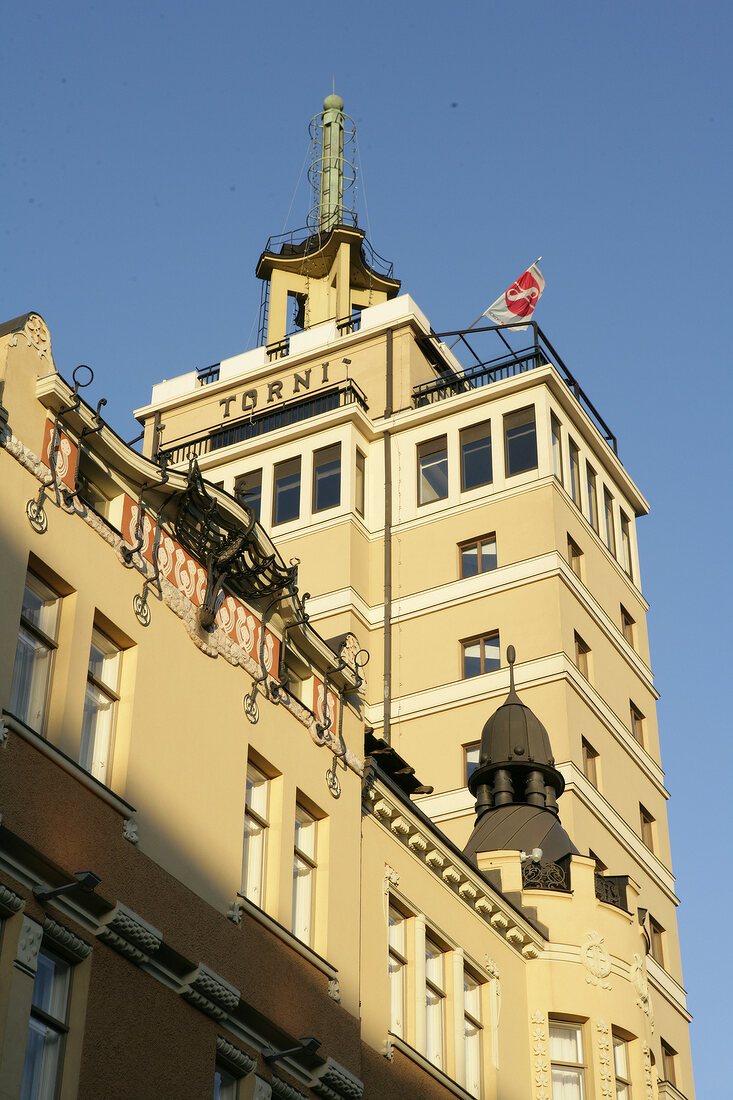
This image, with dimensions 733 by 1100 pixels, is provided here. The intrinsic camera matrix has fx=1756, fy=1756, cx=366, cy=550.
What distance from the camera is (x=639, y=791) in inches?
2208

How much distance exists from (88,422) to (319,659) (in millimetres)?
6551

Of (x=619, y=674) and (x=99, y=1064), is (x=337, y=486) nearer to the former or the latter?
(x=619, y=674)

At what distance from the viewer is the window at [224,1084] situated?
22.0m

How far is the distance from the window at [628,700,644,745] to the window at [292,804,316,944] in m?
32.6

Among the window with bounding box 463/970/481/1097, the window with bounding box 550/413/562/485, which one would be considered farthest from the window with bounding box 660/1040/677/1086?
the window with bounding box 463/970/481/1097

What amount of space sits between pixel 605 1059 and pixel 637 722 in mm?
27238

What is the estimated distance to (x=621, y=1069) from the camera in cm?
3241

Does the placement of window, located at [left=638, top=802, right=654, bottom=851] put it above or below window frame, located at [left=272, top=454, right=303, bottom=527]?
below

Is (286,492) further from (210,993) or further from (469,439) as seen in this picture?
(210,993)

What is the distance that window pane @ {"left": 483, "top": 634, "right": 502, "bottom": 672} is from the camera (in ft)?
174

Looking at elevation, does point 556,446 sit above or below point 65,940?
above

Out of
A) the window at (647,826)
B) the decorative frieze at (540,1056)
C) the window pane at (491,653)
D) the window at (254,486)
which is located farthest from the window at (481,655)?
the decorative frieze at (540,1056)

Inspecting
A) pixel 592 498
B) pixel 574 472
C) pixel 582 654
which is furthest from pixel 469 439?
pixel 582 654

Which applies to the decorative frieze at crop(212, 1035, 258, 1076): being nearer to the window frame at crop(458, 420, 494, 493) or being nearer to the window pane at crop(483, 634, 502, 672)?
the window pane at crop(483, 634, 502, 672)
